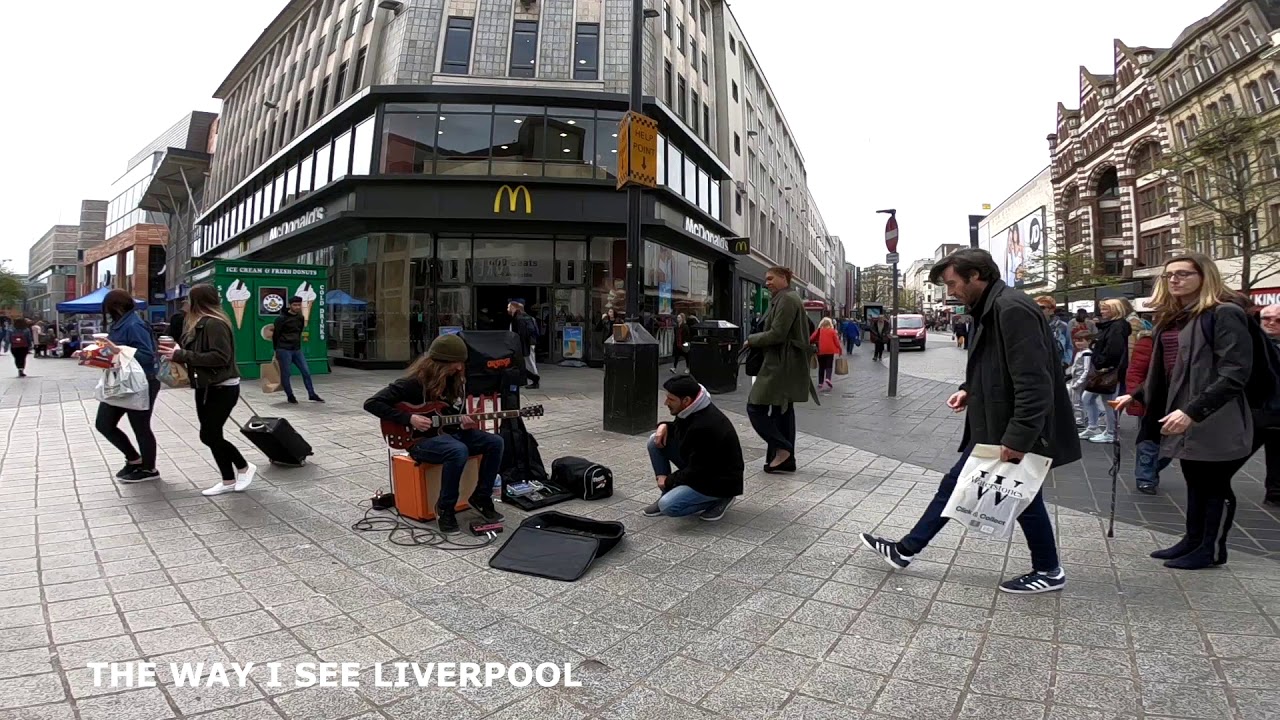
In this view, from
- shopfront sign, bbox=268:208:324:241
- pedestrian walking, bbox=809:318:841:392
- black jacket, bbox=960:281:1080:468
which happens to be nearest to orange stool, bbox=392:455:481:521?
black jacket, bbox=960:281:1080:468

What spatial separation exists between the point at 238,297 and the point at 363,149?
6.38m

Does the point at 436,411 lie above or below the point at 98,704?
above

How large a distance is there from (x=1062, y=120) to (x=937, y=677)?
286ft

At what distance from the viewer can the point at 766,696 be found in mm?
2471

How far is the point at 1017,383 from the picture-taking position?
10.3ft

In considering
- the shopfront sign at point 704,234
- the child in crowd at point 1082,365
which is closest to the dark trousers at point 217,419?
the child in crowd at point 1082,365

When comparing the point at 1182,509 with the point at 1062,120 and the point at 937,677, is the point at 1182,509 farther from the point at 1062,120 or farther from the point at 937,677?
the point at 1062,120

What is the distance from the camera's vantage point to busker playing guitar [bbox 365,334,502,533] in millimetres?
4223

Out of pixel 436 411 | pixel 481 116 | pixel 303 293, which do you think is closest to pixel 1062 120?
pixel 481 116

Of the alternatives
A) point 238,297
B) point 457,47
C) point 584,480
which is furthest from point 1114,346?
point 457,47

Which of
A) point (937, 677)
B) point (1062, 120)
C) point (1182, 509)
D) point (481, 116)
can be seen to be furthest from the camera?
point (1062, 120)

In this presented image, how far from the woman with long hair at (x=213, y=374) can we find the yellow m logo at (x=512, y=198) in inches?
484

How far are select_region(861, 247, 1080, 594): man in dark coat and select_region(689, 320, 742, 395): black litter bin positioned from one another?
9.17m

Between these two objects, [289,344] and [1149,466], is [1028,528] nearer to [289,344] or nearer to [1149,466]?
[1149,466]
